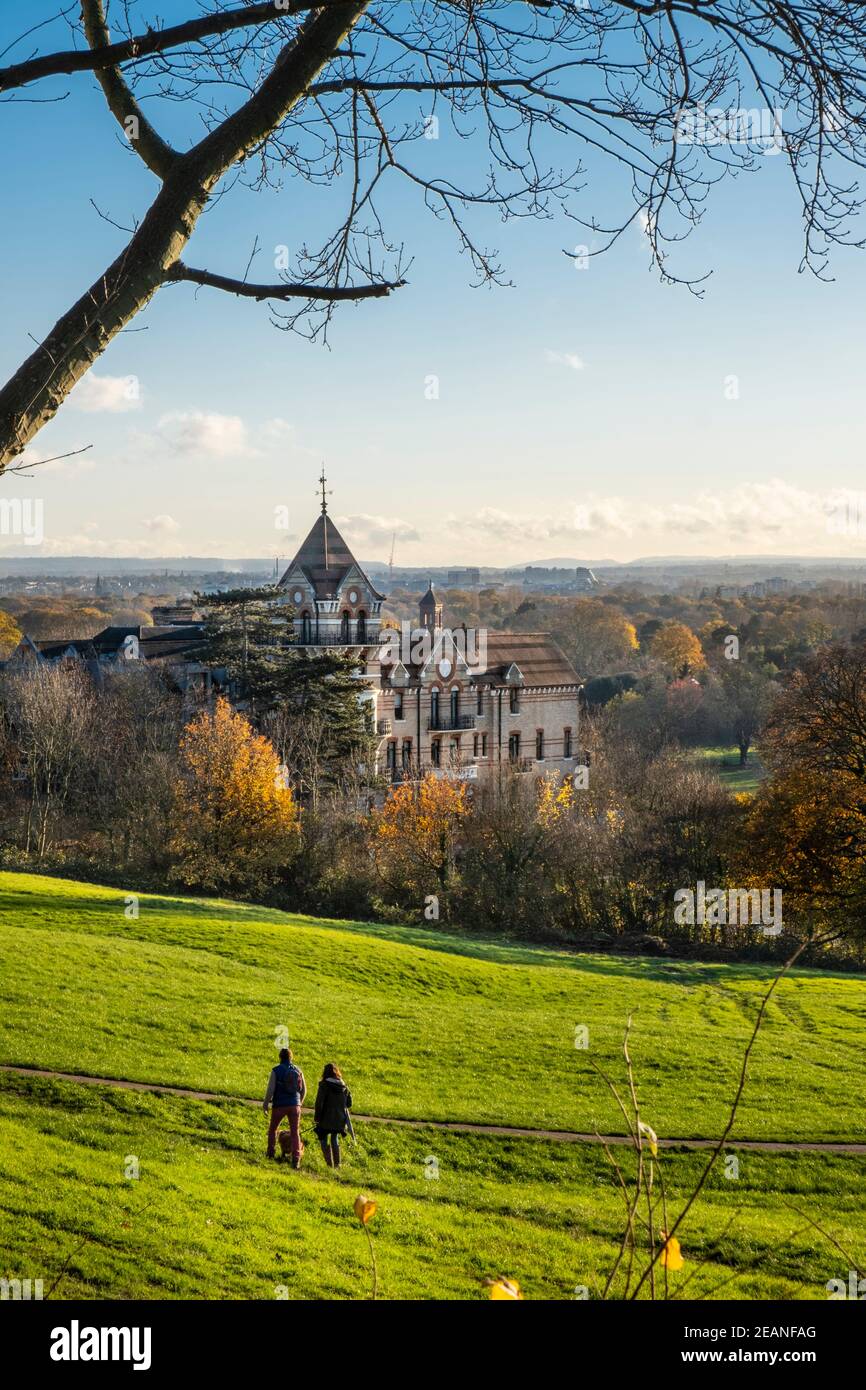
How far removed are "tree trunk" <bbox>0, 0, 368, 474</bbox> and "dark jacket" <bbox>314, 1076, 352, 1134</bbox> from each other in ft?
34.0

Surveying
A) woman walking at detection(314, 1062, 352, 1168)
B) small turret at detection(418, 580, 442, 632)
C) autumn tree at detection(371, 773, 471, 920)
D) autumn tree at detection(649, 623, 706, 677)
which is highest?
small turret at detection(418, 580, 442, 632)

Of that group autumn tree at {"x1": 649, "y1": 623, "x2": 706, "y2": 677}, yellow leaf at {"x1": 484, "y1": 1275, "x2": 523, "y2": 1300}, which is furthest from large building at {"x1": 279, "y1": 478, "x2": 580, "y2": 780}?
yellow leaf at {"x1": 484, "y1": 1275, "x2": 523, "y2": 1300}

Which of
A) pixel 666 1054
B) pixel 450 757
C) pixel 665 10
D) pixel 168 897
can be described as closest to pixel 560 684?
pixel 450 757

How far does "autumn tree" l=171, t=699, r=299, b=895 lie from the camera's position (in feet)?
119

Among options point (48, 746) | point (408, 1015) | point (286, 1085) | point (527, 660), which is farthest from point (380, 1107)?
point (527, 660)

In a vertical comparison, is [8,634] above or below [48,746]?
above

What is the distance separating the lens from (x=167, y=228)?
4.68m

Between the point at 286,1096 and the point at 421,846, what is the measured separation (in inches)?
991

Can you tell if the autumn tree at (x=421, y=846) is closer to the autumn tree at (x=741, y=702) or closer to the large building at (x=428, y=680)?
the large building at (x=428, y=680)

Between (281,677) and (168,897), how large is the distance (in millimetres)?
14617

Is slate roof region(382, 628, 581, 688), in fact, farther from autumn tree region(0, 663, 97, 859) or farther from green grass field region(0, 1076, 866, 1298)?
green grass field region(0, 1076, 866, 1298)

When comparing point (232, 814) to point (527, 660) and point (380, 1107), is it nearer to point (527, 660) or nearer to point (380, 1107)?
point (380, 1107)

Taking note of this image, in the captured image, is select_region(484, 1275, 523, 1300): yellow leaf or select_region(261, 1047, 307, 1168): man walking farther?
select_region(261, 1047, 307, 1168): man walking
